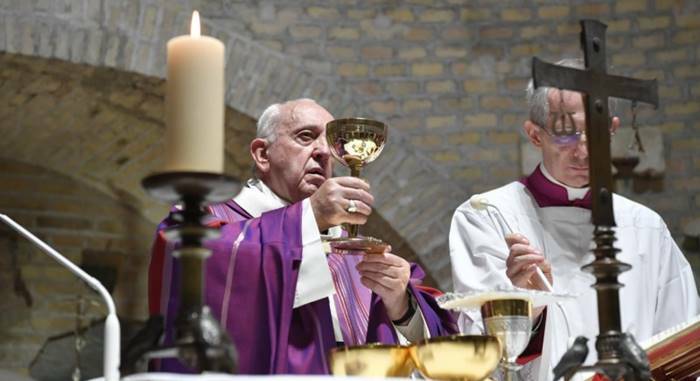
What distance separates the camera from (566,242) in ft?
12.7

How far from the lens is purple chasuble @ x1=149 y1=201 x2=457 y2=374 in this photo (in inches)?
111

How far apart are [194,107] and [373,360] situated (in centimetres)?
60

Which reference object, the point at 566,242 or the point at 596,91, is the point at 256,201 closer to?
the point at 566,242

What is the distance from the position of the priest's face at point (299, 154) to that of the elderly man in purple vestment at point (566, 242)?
1.55 feet

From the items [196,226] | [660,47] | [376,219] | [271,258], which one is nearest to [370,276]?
[271,258]

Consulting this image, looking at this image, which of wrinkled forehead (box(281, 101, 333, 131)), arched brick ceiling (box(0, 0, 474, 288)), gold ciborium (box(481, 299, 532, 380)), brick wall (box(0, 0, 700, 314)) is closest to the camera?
gold ciborium (box(481, 299, 532, 380))

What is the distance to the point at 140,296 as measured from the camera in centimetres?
647

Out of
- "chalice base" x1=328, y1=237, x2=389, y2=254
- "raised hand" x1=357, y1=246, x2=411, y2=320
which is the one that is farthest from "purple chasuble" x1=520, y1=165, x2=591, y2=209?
"chalice base" x1=328, y1=237, x2=389, y2=254

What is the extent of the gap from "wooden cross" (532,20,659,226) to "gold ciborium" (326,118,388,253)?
626 mm

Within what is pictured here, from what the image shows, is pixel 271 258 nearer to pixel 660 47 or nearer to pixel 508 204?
pixel 508 204

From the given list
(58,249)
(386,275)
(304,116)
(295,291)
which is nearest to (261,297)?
(295,291)

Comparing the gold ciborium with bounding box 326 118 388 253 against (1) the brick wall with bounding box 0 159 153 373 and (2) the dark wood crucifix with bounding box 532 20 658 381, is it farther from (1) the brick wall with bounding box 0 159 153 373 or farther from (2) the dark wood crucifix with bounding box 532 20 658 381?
(1) the brick wall with bounding box 0 159 153 373

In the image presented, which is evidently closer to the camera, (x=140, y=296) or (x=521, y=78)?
(x=521, y=78)

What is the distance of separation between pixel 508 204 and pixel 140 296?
311 centimetres
